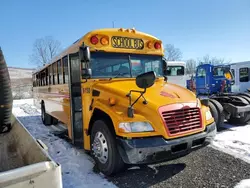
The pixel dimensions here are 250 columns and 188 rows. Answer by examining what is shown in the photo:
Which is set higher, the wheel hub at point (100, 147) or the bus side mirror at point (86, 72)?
the bus side mirror at point (86, 72)

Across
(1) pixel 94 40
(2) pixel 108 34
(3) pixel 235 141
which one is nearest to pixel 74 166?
(1) pixel 94 40

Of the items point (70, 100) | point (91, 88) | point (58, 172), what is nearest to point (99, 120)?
point (91, 88)

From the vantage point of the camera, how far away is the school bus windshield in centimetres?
402

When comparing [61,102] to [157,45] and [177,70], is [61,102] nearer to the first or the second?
[157,45]

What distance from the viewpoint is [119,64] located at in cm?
420

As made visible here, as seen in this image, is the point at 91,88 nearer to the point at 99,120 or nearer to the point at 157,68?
the point at 99,120

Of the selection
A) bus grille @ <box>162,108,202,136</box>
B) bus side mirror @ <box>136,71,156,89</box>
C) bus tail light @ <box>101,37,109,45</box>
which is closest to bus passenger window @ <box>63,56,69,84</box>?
bus tail light @ <box>101,37,109,45</box>

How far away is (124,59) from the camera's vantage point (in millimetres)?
4254

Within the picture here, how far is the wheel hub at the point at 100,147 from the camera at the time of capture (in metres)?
3.44

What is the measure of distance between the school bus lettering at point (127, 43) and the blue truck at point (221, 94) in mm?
3006

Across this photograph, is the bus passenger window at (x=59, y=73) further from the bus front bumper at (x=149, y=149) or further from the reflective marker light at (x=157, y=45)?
the bus front bumper at (x=149, y=149)

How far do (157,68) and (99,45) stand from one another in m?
1.42

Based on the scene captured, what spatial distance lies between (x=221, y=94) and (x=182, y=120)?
506 cm

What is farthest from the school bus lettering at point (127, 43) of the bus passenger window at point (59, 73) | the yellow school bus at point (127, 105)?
the bus passenger window at point (59, 73)
